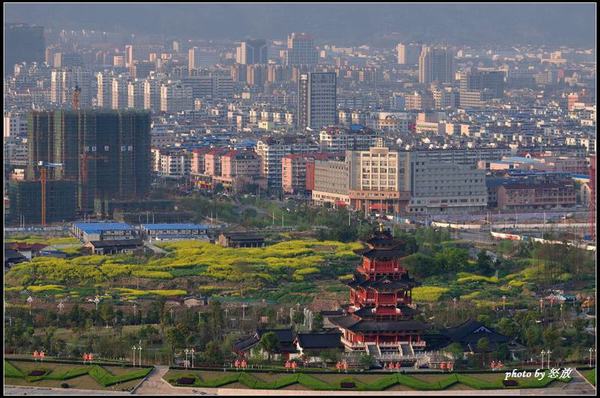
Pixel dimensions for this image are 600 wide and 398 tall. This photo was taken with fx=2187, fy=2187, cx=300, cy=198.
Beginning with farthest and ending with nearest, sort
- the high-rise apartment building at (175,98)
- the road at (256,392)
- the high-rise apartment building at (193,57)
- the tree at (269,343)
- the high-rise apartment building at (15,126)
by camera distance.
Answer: the high-rise apartment building at (193,57) < the high-rise apartment building at (175,98) < the high-rise apartment building at (15,126) < the tree at (269,343) < the road at (256,392)

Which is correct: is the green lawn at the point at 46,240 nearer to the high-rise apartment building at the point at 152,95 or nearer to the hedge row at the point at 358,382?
the hedge row at the point at 358,382

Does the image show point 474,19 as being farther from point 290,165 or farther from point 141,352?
point 141,352

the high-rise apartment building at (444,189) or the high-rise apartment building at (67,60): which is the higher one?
the high-rise apartment building at (67,60)

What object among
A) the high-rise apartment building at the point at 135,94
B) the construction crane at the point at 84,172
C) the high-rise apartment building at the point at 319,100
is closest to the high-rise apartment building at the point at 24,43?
the high-rise apartment building at the point at 135,94

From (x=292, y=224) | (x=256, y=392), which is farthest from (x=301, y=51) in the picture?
(x=256, y=392)

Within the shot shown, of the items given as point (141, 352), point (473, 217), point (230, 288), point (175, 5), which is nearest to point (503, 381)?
point (141, 352)

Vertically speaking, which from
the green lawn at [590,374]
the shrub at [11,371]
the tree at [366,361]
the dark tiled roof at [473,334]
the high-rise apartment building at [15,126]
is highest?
the high-rise apartment building at [15,126]

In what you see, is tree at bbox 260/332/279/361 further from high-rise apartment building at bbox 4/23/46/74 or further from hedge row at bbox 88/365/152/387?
high-rise apartment building at bbox 4/23/46/74
